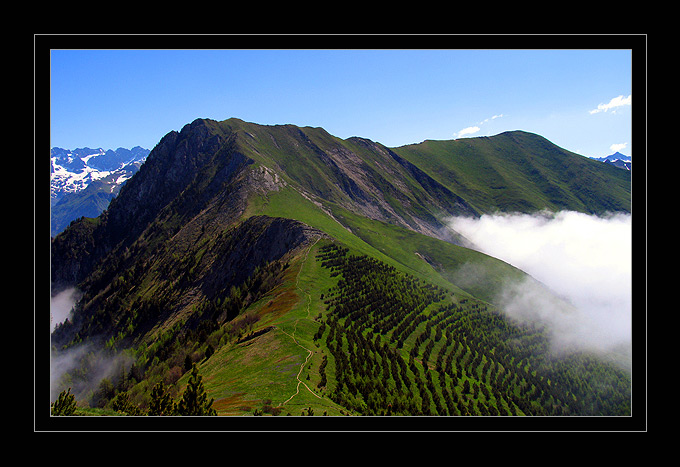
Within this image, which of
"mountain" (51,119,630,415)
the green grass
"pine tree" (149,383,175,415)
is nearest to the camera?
"pine tree" (149,383,175,415)

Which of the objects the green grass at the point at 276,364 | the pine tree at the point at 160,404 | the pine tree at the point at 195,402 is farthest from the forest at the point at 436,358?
the pine tree at the point at 160,404

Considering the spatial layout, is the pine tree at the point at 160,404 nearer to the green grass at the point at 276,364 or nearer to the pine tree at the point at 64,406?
the green grass at the point at 276,364

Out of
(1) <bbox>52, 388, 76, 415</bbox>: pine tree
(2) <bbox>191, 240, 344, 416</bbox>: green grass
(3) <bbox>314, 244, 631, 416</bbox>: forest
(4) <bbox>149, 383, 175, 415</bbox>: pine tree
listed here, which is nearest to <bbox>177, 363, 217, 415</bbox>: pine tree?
(4) <bbox>149, 383, 175, 415</bbox>: pine tree

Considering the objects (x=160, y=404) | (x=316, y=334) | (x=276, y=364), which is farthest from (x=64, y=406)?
(x=316, y=334)

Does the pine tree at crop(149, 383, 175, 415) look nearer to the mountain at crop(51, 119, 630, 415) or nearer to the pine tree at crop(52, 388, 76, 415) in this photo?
the mountain at crop(51, 119, 630, 415)

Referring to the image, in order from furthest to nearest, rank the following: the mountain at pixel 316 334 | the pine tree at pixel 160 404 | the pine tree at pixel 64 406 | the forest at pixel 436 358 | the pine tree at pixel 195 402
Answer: the forest at pixel 436 358 → the mountain at pixel 316 334 → the pine tree at pixel 160 404 → the pine tree at pixel 195 402 → the pine tree at pixel 64 406

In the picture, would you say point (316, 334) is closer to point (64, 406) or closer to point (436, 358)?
point (436, 358)
